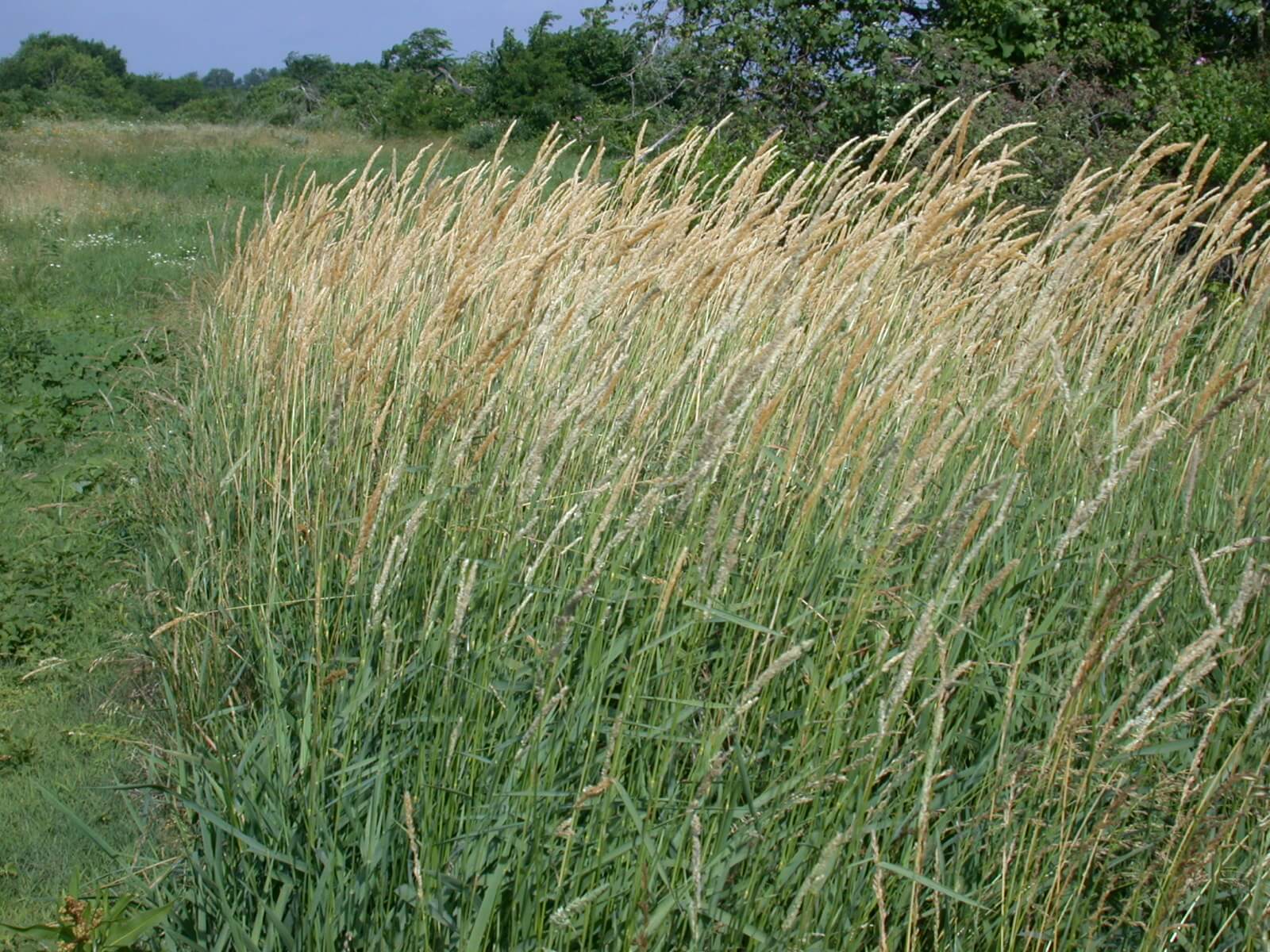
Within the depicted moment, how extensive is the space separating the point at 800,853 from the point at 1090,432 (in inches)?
56.3

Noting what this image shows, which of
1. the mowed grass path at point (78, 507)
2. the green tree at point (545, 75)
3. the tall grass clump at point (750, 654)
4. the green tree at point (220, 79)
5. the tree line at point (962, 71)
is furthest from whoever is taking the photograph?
the green tree at point (220, 79)

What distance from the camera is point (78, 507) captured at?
14.8 ft

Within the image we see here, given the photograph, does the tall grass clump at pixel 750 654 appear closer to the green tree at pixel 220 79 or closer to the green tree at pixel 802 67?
the green tree at pixel 802 67

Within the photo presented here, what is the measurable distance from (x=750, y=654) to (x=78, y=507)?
146 inches

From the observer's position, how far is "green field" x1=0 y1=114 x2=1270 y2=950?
158cm

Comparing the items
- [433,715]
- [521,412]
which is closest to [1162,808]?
[433,715]

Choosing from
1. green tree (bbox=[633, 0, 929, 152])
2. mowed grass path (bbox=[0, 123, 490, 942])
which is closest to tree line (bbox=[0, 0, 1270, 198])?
green tree (bbox=[633, 0, 929, 152])

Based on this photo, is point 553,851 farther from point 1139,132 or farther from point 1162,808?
point 1139,132

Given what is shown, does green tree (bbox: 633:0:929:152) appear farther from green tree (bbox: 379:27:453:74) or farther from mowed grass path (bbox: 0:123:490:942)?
green tree (bbox: 379:27:453:74)

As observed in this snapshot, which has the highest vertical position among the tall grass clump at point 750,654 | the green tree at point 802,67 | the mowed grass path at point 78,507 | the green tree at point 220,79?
the green tree at point 220,79

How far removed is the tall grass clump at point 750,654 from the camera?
155 centimetres

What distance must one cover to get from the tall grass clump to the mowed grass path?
343 millimetres

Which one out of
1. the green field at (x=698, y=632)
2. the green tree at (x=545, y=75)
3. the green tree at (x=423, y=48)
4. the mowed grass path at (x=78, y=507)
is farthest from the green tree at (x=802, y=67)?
the green tree at (x=423, y=48)

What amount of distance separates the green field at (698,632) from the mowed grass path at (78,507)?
0.02m
